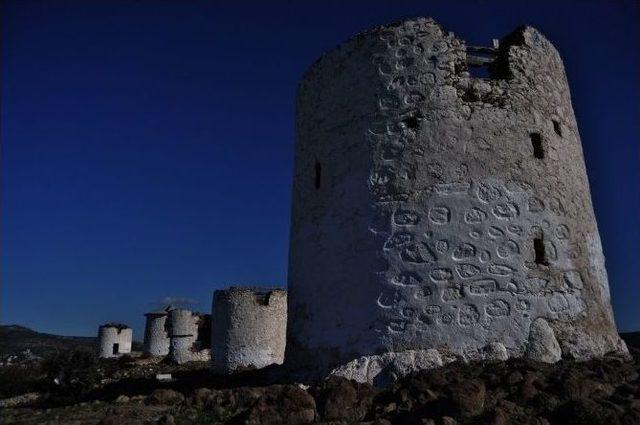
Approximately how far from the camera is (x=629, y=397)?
6.74 m

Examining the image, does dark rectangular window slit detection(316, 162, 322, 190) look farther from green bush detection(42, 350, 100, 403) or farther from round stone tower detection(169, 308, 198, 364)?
round stone tower detection(169, 308, 198, 364)

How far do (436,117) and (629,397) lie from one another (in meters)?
5.40

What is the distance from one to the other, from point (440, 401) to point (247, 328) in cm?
1851

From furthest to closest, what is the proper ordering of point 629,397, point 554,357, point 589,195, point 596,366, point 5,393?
point 5,393 → point 589,195 → point 554,357 → point 596,366 → point 629,397

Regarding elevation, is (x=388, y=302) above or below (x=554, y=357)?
above

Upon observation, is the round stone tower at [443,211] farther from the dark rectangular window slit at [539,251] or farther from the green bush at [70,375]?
the green bush at [70,375]

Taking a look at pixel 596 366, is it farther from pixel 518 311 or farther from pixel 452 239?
pixel 452 239

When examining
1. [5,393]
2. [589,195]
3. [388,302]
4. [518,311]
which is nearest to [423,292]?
[388,302]

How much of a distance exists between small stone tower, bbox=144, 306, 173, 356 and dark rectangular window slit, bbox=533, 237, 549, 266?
31462mm

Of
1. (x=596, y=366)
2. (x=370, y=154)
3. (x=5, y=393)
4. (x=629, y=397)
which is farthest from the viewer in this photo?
(x=5, y=393)

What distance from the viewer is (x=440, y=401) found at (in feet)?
22.3

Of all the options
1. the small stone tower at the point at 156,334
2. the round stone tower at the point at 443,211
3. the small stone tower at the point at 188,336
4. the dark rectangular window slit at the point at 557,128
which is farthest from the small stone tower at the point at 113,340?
the dark rectangular window slit at the point at 557,128

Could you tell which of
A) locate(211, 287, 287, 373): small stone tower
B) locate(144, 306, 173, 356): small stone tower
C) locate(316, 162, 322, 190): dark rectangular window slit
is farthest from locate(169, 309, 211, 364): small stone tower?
locate(316, 162, 322, 190): dark rectangular window slit

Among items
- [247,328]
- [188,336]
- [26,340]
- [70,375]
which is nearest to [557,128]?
[70,375]
